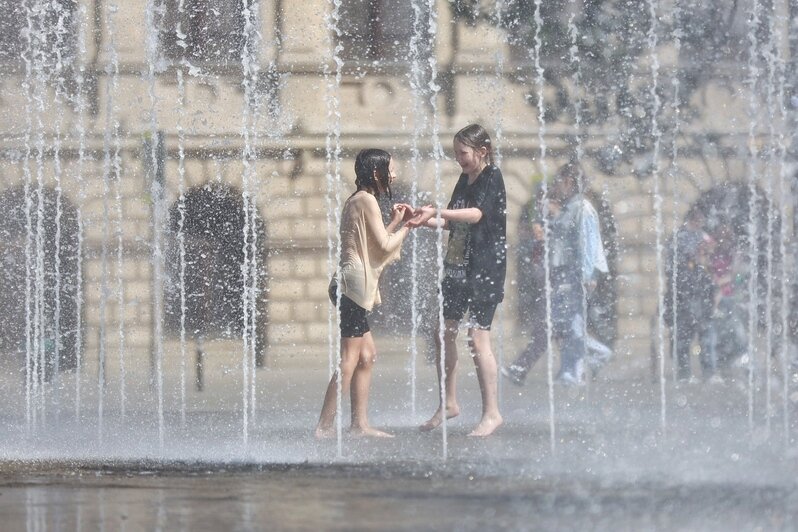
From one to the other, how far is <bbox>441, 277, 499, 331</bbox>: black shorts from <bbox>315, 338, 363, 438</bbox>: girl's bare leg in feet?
1.46

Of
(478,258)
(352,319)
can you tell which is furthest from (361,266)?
(478,258)

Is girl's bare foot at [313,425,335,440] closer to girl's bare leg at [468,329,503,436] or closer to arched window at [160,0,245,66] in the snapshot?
girl's bare leg at [468,329,503,436]

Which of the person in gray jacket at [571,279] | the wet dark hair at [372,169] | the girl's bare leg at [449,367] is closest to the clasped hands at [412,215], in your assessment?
the wet dark hair at [372,169]

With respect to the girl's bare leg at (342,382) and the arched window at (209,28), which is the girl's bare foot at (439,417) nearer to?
the girl's bare leg at (342,382)

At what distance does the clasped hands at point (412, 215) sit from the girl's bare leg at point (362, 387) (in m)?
0.56

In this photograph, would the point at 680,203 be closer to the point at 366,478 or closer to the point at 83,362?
the point at 83,362

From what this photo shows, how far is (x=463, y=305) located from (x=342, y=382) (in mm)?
645

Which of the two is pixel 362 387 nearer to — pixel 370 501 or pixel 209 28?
pixel 370 501

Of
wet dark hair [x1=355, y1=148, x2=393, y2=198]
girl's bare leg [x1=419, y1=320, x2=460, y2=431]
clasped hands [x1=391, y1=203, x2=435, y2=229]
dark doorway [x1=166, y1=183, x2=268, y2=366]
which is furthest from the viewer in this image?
dark doorway [x1=166, y1=183, x2=268, y2=366]

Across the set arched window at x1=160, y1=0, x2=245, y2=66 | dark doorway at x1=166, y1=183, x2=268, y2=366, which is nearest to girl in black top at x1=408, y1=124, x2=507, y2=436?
dark doorway at x1=166, y1=183, x2=268, y2=366

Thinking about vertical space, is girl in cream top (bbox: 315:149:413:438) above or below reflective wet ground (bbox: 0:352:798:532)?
above

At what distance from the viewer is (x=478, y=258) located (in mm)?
7633

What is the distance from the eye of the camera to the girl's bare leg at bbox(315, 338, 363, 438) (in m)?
7.50

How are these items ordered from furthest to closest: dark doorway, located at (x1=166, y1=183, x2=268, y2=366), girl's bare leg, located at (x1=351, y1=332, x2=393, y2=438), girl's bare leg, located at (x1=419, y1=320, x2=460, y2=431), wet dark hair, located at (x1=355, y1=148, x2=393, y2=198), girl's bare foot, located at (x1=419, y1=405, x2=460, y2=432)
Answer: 1. dark doorway, located at (x1=166, y1=183, x2=268, y2=366)
2. girl's bare foot, located at (x1=419, y1=405, x2=460, y2=432)
3. girl's bare leg, located at (x1=419, y1=320, x2=460, y2=431)
4. girl's bare leg, located at (x1=351, y1=332, x2=393, y2=438)
5. wet dark hair, located at (x1=355, y1=148, x2=393, y2=198)
